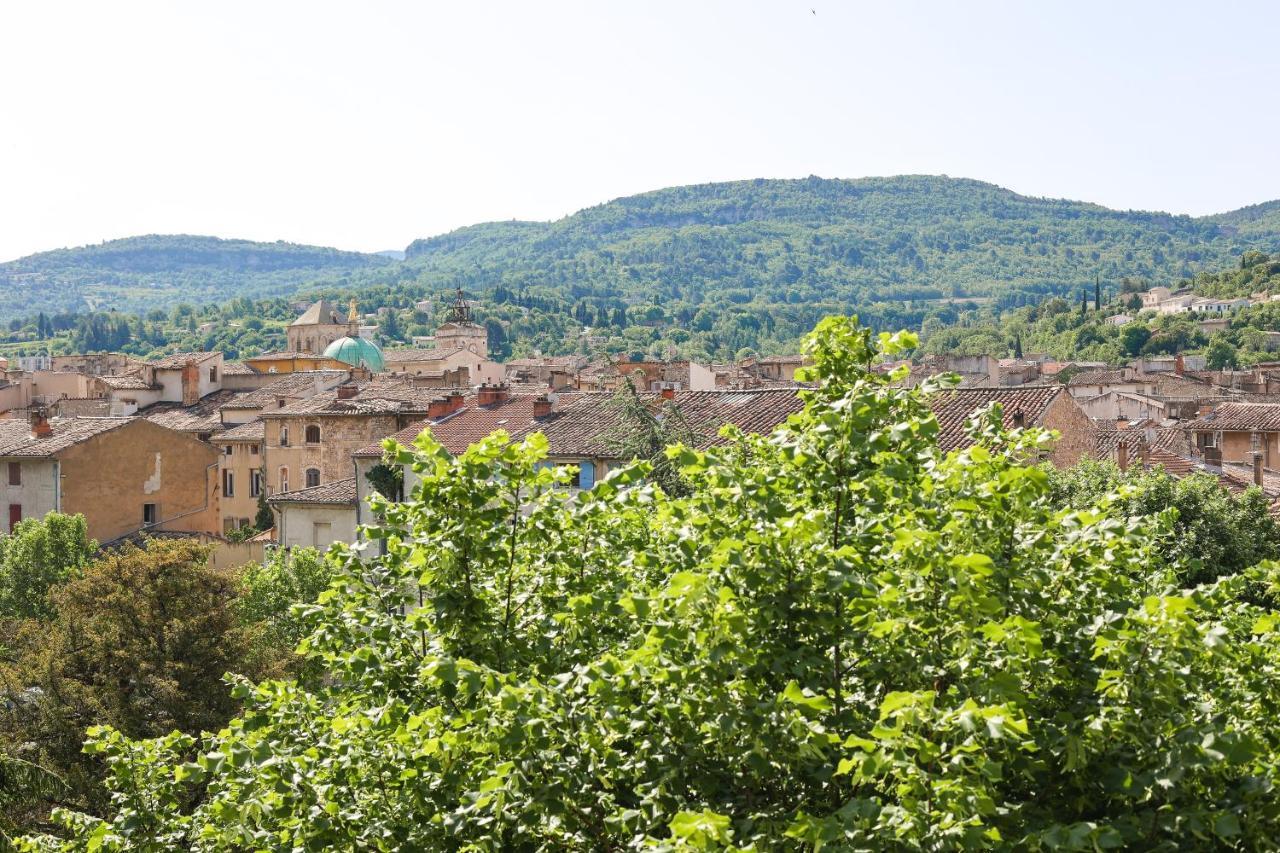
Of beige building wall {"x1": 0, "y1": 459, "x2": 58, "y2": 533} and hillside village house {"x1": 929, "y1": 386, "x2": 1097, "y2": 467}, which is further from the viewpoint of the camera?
beige building wall {"x1": 0, "y1": 459, "x2": 58, "y2": 533}

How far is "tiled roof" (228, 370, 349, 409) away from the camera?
61.3 m

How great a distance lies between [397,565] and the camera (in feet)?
33.1

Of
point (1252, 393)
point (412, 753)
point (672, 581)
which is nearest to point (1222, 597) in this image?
point (672, 581)

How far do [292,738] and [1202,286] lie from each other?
194m

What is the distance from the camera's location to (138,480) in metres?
51.5

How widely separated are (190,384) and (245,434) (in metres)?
13.1

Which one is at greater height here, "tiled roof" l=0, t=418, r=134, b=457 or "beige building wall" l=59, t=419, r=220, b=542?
"tiled roof" l=0, t=418, r=134, b=457

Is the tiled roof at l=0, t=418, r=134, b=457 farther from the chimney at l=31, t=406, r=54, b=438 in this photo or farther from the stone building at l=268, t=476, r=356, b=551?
the stone building at l=268, t=476, r=356, b=551

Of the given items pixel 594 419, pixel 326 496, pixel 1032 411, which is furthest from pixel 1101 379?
pixel 1032 411

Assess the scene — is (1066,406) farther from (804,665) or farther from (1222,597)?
(804,665)

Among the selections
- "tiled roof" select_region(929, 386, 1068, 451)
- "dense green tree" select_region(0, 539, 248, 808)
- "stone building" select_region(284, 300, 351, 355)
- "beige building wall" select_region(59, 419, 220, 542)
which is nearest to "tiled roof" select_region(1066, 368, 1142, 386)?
"beige building wall" select_region(59, 419, 220, 542)

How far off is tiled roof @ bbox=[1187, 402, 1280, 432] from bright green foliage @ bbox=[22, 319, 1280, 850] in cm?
4288

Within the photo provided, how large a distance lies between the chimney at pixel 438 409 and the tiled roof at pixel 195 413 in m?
17.5

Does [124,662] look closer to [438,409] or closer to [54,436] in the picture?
[438,409]
